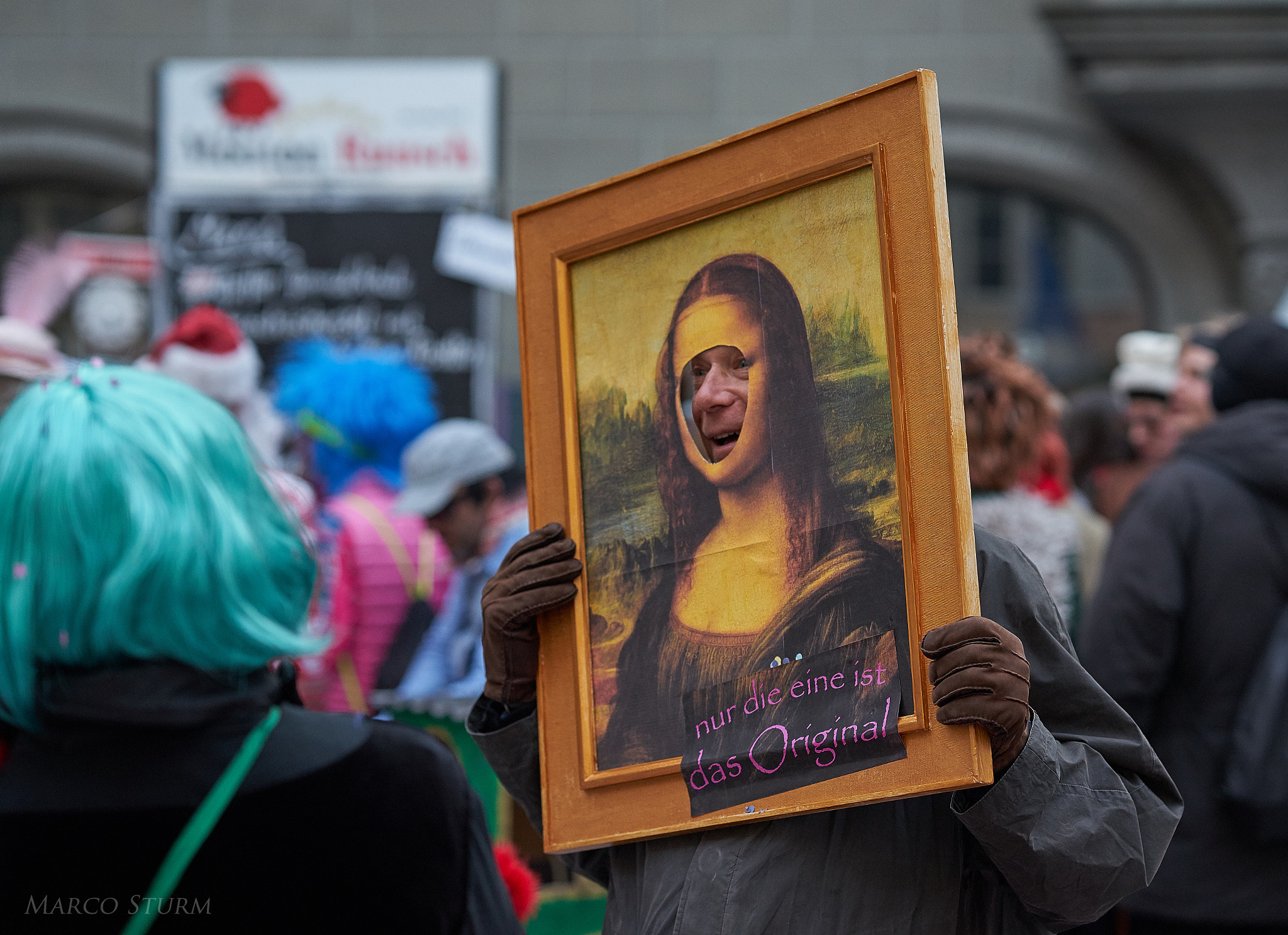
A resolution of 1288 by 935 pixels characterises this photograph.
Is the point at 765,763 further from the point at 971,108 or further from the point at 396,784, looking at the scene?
the point at 971,108

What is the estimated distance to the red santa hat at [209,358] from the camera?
377cm

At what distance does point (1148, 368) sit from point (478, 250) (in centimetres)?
238

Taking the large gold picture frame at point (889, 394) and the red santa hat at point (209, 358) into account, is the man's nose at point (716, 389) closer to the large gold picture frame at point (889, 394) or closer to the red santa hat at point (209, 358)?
the large gold picture frame at point (889, 394)

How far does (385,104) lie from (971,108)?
3.96m

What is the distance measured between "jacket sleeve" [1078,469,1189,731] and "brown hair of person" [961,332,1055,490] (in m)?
0.35

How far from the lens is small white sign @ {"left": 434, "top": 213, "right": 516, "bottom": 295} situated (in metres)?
4.52

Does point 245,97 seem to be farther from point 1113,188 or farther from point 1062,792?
point 1113,188

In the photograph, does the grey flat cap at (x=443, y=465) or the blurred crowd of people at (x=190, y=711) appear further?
the grey flat cap at (x=443, y=465)

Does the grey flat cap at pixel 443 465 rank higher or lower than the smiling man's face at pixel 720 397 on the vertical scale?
higher

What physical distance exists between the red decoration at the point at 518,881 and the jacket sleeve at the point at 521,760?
0.20 metres

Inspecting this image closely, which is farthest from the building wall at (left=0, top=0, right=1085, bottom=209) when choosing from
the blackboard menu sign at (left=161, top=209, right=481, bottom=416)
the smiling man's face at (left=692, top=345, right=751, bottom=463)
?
the smiling man's face at (left=692, top=345, right=751, bottom=463)

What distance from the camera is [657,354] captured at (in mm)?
1621

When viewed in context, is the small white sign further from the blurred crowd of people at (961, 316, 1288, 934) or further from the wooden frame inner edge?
the wooden frame inner edge

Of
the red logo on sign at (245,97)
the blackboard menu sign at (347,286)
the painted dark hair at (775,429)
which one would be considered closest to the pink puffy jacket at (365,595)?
the blackboard menu sign at (347,286)
